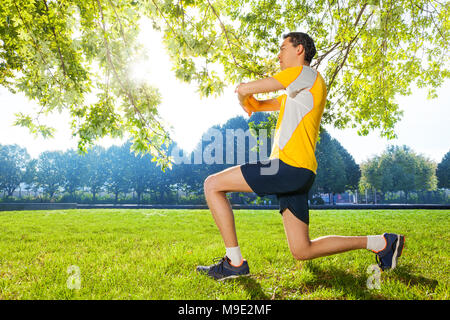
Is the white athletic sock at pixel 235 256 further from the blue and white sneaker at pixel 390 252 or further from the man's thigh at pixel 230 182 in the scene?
the blue and white sneaker at pixel 390 252

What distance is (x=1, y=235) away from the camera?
702 centimetres

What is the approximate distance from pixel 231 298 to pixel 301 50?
2505mm

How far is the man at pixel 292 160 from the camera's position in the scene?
2.66 m

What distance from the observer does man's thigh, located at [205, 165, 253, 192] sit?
2.84 meters

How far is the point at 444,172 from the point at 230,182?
223 feet

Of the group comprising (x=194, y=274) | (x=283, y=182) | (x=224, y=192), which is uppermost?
(x=283, y=182)

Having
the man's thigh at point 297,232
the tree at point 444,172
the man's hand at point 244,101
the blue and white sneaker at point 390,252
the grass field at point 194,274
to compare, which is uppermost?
the tree at point 444,172

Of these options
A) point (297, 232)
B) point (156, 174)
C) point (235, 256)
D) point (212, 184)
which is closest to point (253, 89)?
point (212, 184)

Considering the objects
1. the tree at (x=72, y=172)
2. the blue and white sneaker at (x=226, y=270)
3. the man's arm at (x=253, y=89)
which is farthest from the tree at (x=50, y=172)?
the man's arm at (x=253, y=89)

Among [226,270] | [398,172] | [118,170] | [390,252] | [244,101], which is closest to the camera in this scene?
[244,101]

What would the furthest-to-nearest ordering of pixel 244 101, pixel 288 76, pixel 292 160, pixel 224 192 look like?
pixel 224 192, pixel 244 101, pixel 292 160, pixel 288 76

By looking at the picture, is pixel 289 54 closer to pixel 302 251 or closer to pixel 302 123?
pixel 302 123

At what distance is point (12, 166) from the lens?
49.5 metres
